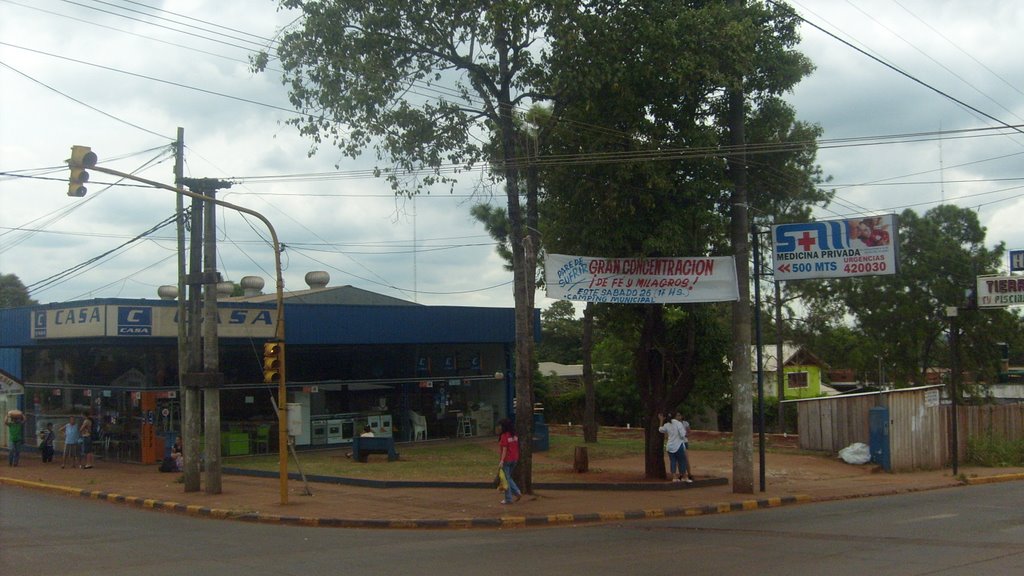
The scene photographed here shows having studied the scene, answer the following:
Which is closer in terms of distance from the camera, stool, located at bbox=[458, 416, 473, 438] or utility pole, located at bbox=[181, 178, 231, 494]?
utility pole, located at bbox=[181, 178, 231, 494]

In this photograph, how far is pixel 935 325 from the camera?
1797 inches

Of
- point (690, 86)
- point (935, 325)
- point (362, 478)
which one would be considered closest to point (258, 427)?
point (362, 478)

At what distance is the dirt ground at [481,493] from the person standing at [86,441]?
0.38m

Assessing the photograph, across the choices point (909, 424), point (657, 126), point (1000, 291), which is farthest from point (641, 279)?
point (909, 424)

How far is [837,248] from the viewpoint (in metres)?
19.8

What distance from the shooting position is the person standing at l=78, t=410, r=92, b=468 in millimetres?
28609

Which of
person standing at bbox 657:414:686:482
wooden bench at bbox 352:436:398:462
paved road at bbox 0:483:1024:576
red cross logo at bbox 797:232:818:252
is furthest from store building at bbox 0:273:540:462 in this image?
red cross logo at bbox 797:232:818:252

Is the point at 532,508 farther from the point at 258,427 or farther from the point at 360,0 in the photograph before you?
the point at 258,427

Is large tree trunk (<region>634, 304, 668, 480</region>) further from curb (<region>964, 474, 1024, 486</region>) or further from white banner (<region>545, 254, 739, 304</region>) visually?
curb (<region>964, 474, 1024, 486</region>)

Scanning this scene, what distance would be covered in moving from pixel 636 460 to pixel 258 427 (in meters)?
12.8

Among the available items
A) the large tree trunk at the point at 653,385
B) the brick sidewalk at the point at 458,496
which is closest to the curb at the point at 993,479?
the brick sidewalk at the point at 458,496

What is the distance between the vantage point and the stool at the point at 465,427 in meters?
37.4

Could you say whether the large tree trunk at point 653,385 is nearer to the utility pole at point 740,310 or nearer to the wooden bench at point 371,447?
the utility pole at point 740,310

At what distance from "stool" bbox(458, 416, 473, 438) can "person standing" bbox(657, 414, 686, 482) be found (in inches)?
613
